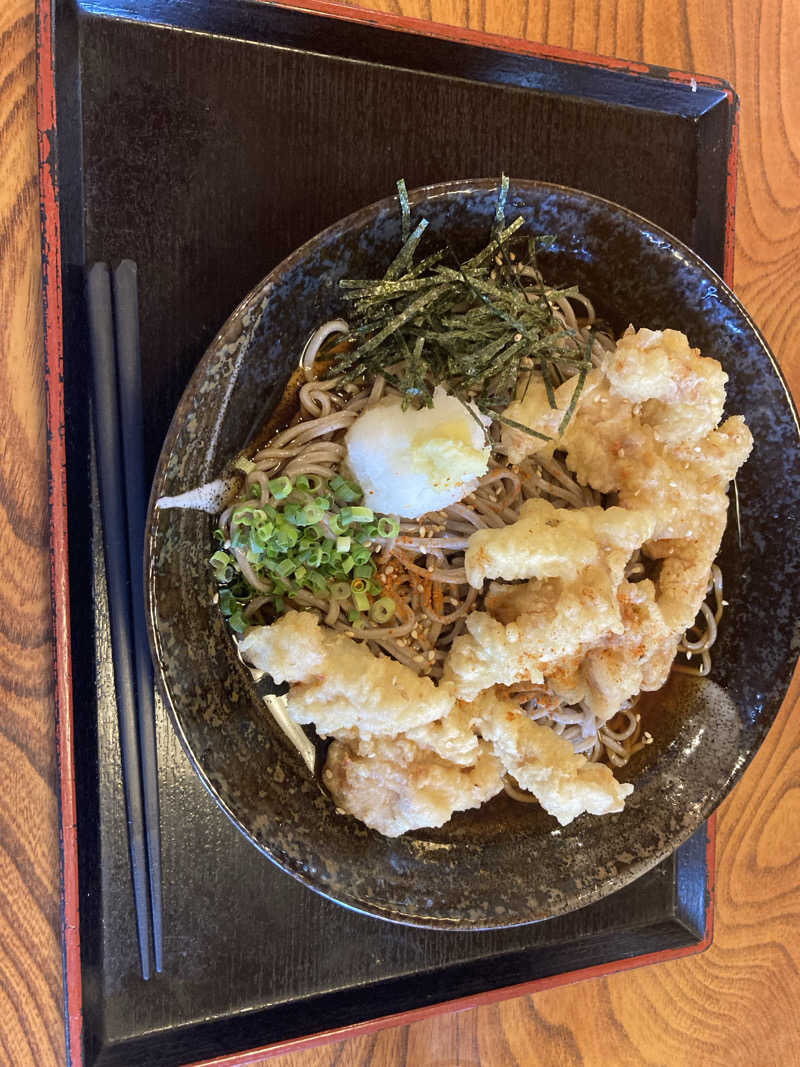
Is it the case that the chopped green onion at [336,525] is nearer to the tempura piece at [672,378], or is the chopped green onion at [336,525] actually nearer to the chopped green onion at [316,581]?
the chopped green onion at [316,581]

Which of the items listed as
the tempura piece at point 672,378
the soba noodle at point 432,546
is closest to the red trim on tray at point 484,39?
the soba noodle at point 432,546

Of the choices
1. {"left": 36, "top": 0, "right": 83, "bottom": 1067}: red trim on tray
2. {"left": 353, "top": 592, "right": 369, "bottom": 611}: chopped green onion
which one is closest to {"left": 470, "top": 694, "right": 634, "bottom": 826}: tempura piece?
{"left": 353, "top": 592, "right": 369, "bottom": 611}: chopped green onion

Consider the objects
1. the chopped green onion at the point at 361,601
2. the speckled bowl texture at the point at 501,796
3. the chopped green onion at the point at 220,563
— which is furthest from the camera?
the chopped green onion at the point at 361,601

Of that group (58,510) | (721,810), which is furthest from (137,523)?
Result: (721,810)

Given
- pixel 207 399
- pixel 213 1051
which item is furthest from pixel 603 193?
pixel 213 1051

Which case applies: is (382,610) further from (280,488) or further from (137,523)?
(137,523)

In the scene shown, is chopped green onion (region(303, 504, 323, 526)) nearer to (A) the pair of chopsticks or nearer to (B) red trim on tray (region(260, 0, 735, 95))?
(A) the pair of chopsticks
